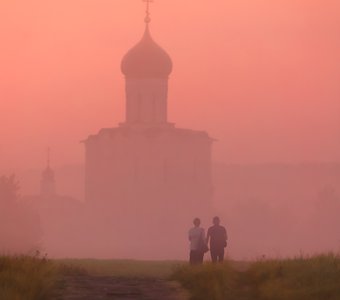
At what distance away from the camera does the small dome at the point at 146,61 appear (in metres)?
91.6

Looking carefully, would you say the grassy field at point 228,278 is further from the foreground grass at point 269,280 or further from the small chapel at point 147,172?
the small chapel at point 147,172

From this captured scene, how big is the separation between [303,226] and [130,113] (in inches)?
1224

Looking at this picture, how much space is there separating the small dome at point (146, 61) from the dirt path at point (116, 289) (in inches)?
2835

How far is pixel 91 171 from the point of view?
96625mm

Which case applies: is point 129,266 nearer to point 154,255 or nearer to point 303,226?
point 154,255

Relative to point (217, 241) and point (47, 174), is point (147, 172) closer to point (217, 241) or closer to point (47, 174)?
point (47, 174)

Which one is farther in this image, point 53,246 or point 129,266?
point 53,246

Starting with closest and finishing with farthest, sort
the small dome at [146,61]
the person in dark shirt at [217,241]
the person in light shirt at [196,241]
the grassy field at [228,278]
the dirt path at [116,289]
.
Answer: the grassy field at [228,278] → the dirt path at [116,289] → the person in light shirt at [196,241] → the person in dark shirt at [217,241] → the small dome at [146,61]

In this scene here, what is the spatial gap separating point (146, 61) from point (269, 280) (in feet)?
241

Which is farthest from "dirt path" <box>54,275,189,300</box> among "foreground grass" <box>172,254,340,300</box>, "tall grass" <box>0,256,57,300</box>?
"foreground grass" <box>172,254,340,300</box>

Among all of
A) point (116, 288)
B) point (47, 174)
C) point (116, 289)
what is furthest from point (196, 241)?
point (47, 174)

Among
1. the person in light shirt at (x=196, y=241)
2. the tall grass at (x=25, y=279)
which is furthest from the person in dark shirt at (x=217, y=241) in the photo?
the tall grass at (x=25, y=279)

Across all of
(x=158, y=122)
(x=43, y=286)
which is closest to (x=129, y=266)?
(x=43, y=286)

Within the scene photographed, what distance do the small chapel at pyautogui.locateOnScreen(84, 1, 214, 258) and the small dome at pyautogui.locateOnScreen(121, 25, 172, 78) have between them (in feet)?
0.22
